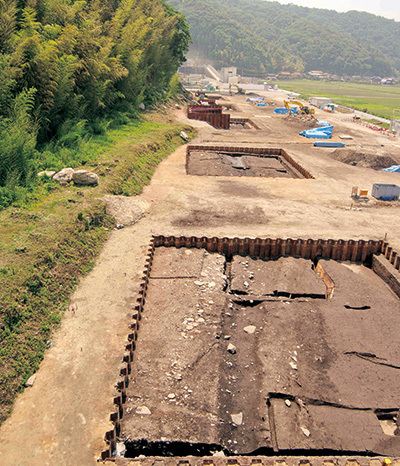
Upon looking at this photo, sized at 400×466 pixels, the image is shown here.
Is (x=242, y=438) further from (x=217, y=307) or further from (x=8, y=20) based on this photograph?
→ (x=8, y=20)

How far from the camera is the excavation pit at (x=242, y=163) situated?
107ft

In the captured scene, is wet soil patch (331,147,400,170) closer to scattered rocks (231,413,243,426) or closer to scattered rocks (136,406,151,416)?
scattered rocks (231,413,243,426)

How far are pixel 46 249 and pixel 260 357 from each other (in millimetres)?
8636

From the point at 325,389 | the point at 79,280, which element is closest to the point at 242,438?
the point at 325,389

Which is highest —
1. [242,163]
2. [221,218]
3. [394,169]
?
[221,218]

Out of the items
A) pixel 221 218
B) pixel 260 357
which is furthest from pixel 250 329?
pixel 221 218

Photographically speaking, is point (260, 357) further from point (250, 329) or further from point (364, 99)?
point (364, 99)

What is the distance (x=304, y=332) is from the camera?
1391cm

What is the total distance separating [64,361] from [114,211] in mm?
10503

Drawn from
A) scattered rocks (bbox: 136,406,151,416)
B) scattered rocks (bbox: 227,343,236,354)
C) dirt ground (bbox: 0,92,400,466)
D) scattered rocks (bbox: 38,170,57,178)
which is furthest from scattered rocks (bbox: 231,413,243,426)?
scattered rocks (bbox: 38,170,57,178)

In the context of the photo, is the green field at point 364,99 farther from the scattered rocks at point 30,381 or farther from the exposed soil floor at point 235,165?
the scattered rocks at point 30,381

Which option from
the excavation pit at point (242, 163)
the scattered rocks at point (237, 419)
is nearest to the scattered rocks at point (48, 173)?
the excavation pit at point (242, 163)

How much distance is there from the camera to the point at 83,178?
21766 millimetres

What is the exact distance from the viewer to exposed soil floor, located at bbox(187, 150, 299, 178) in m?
32.6
